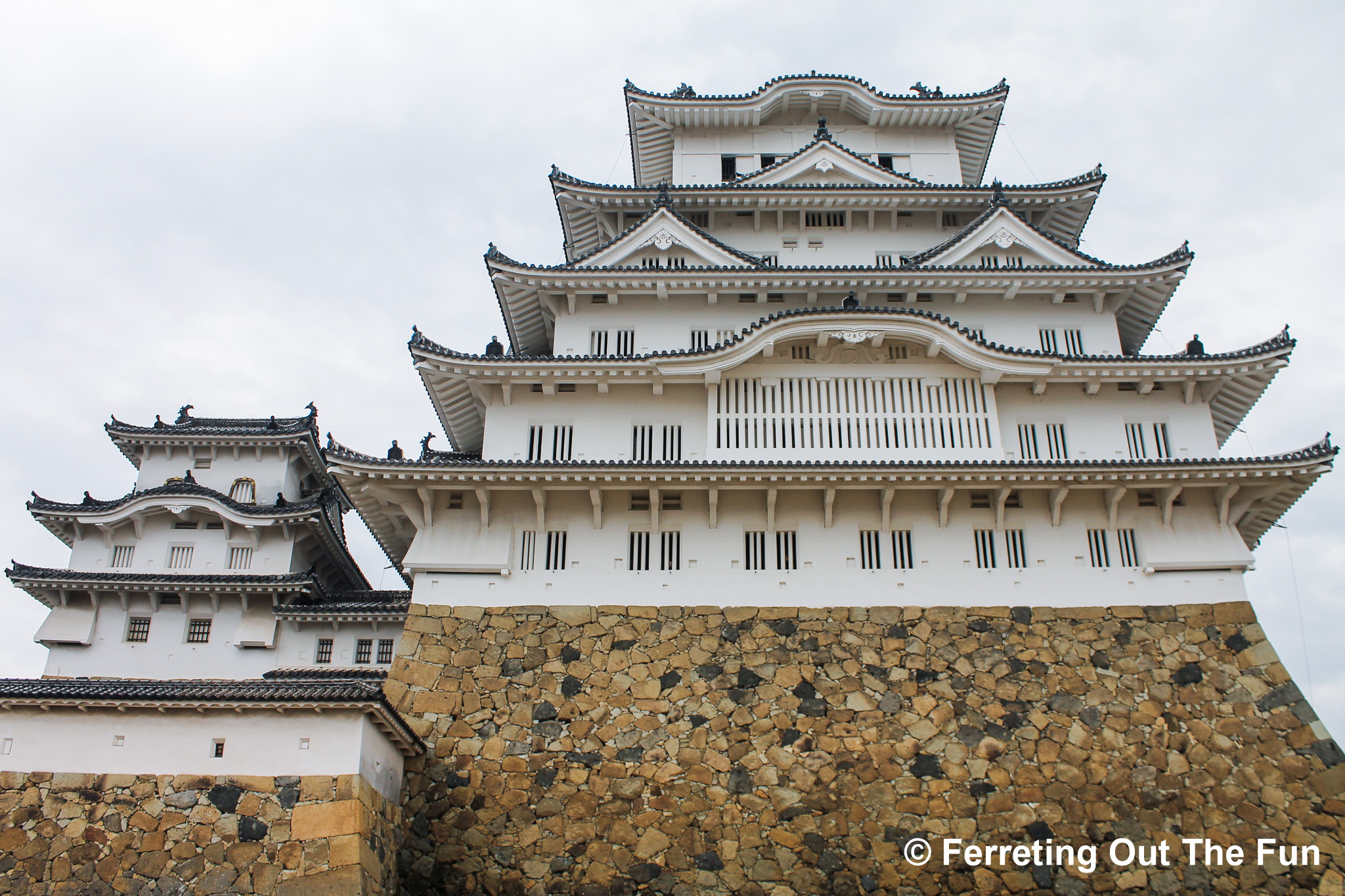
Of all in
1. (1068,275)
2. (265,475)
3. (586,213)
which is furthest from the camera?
(265,475)

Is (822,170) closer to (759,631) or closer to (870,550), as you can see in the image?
(870,550)

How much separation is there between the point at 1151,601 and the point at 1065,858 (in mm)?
5033

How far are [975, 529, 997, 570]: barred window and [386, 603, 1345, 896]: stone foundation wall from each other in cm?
86

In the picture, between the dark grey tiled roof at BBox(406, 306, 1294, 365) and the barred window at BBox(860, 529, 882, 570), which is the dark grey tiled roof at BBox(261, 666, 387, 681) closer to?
the dark grey tiled roof at BBox(406, 306, 1294, 365)

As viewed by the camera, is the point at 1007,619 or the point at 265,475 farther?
the point at 265,475

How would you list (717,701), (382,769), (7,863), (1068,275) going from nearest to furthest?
(7,863)
(382,769)
(717,701)
(1068,275)

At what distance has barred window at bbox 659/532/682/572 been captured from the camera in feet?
61.3

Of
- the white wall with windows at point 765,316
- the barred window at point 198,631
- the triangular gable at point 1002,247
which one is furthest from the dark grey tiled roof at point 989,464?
the barred window at point 198,631

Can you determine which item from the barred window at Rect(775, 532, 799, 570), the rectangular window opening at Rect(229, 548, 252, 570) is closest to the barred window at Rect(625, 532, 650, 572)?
the barred window at Rect(775, 532, 799, 570)

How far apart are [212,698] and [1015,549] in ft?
45.1

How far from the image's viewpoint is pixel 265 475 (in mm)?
28828

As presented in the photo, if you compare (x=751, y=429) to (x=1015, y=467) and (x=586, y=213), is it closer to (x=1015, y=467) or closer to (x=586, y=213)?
(x=1015, y=467)

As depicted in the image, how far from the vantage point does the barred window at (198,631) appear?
25.1 metres

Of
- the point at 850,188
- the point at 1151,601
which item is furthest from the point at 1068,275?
the point at 1151,601
